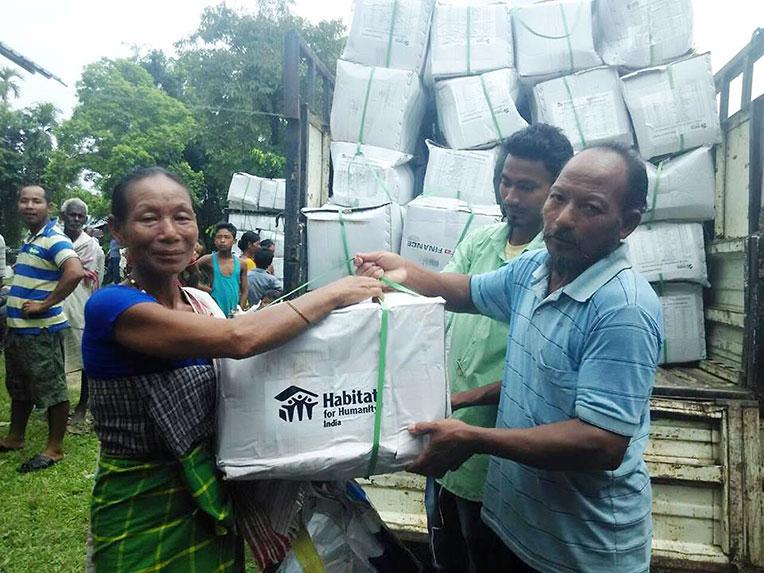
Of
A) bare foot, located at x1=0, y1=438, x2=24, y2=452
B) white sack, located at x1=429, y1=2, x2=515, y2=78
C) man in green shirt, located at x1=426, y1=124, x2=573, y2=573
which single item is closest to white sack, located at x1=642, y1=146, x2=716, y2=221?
white sack, located at x1=429, y1=2, x2=515, y2=78

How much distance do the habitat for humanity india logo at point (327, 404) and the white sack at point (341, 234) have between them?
1.75m

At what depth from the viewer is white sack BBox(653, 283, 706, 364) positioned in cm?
282

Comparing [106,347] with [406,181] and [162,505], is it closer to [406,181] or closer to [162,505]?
[162,505]

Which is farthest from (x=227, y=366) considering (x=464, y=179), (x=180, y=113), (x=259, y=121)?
(x=180, y=113)

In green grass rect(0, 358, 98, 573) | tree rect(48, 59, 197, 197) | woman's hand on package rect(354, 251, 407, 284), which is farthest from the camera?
tree rect(48, 59, 197, 197)

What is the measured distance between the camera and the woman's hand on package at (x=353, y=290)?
1.10 meters

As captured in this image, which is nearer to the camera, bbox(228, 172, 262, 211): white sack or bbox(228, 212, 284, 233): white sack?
bbox(228, 212, 284, 233): white sack

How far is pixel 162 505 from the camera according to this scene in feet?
3.73

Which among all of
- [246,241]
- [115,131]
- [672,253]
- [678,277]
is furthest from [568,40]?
[115,131]

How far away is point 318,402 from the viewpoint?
1057 mm

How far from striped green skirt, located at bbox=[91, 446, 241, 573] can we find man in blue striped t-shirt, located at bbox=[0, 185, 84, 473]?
2.54 meters

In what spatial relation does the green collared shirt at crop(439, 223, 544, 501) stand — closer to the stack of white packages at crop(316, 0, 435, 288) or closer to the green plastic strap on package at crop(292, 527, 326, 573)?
the green plastic strap on package at crop(292, 527, 326, 573)

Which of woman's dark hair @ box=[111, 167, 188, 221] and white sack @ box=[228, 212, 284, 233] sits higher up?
white sack @ box=[228, 212, 284, 233]

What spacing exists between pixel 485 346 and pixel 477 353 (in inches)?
1.5
